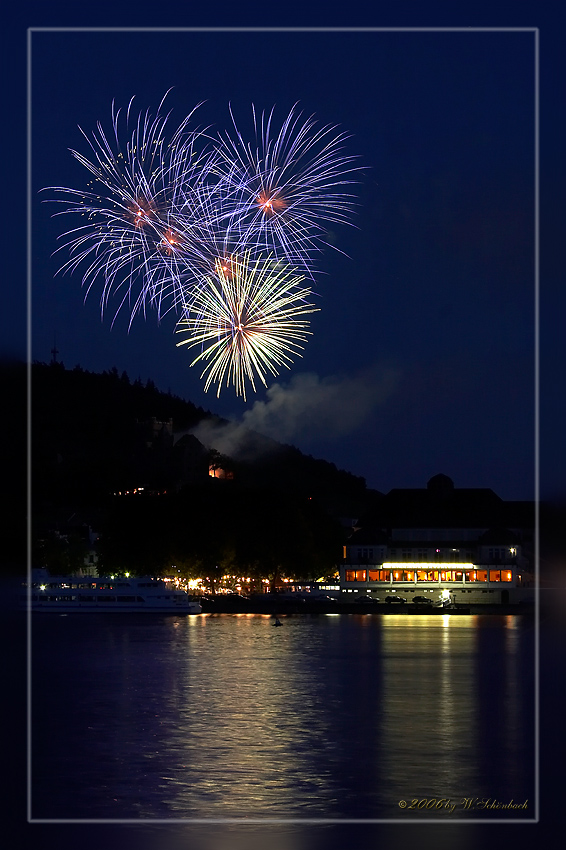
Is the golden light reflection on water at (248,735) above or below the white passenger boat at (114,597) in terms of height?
above

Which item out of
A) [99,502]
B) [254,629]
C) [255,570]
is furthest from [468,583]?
[99,502]

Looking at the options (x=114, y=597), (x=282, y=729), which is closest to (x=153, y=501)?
(x=114, y=597)

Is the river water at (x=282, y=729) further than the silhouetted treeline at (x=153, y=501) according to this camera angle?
No

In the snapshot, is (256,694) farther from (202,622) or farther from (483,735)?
(202,622)

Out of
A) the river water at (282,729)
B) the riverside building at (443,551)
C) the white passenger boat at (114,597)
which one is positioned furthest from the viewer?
the riverside building at (443,551)

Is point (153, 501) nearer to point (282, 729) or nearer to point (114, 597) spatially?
point (114, 597)

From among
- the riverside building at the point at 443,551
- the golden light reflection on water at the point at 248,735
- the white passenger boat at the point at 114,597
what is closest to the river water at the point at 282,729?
the golden light reflection on water at the point at 248,735

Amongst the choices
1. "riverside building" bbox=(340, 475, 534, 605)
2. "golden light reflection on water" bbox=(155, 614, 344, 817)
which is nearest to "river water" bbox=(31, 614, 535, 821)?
"golden light reflection on water" bbox=(155, 614, 344, 817)

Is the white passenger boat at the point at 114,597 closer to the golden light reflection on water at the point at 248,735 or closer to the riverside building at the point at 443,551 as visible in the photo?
the riverside building at the point at 443,551
